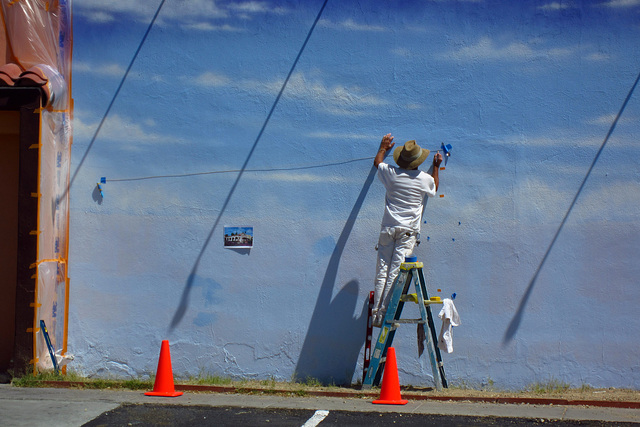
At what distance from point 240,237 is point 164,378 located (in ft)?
5.70

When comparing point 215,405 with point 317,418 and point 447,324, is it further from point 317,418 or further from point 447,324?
point 447,324

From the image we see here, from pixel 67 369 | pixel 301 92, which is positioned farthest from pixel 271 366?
pixel 301 92

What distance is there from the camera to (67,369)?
7152 mm

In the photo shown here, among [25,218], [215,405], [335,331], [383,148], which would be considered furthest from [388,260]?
[25,218]

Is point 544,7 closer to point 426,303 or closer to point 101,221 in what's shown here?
point 426,303

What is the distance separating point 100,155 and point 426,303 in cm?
412

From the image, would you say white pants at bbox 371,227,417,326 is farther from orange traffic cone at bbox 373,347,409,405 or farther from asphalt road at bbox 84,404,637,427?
asphalt road at bbox 84,404,637,427

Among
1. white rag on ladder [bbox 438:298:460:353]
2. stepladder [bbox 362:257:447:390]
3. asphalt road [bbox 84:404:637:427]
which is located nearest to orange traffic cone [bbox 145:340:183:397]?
asphalt road [bbox 84:404:637:427]

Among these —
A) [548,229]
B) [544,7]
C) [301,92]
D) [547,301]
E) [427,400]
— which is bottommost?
[427,400]

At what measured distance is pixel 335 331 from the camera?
6980 mm

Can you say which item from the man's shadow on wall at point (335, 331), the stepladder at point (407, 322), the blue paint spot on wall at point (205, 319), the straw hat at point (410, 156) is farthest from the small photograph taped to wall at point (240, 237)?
the straw hat at point (410, 156)

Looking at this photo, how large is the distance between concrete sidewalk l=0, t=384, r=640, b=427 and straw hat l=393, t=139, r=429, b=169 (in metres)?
2.48

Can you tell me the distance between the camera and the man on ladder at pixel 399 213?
6.61 metres

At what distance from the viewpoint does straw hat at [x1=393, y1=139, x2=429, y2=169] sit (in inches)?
260
